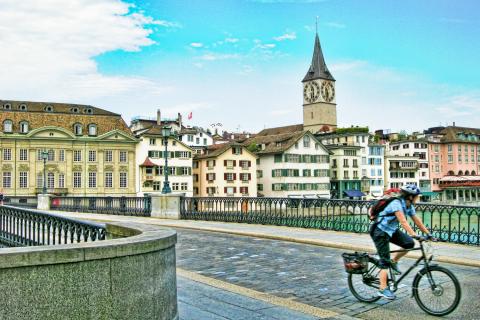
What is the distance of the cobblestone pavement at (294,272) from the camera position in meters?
7.38

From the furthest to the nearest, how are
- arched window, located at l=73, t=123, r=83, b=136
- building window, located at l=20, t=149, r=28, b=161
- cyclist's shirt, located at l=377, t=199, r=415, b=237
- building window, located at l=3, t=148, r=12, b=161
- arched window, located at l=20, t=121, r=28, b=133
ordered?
arched window, located at l=73, t=123, r=83, b=136
arched window, located at l=20, t=121, r=28, b=133
building window, located at l=20, t=149, r=28, b=161
building window, located at l=3, t=148, r=12, b=161
cyclist's shirt, located at l=377, t=199, r=415, b=237

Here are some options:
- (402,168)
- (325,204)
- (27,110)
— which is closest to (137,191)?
(27,110)

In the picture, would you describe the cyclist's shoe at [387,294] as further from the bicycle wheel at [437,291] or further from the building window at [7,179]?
the building window at [7,179]

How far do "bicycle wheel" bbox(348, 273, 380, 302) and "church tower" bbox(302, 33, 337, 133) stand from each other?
119478 millimetres

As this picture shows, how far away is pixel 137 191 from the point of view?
248 ft

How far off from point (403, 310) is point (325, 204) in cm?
1139

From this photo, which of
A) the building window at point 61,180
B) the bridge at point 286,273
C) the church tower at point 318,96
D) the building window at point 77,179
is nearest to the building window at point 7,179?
the building window at point 61,180

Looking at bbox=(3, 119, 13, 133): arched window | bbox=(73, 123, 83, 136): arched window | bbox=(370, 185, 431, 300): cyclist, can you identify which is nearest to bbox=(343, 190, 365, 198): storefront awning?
bbox=(73, 123, 83, 136): arched window

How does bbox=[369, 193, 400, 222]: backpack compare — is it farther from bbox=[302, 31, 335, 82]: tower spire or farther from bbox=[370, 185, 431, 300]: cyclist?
bbox=[302, 31, 335, 82]: tower spire

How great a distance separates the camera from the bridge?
7.12 metres

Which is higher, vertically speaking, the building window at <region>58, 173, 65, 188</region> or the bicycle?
the building window at <region>58, 173, 65, 188</region>

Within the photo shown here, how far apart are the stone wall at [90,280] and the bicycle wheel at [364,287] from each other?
3.17 m

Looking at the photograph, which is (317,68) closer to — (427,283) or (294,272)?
(294,272)

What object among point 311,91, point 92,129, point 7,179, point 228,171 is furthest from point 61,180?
point 311,91
